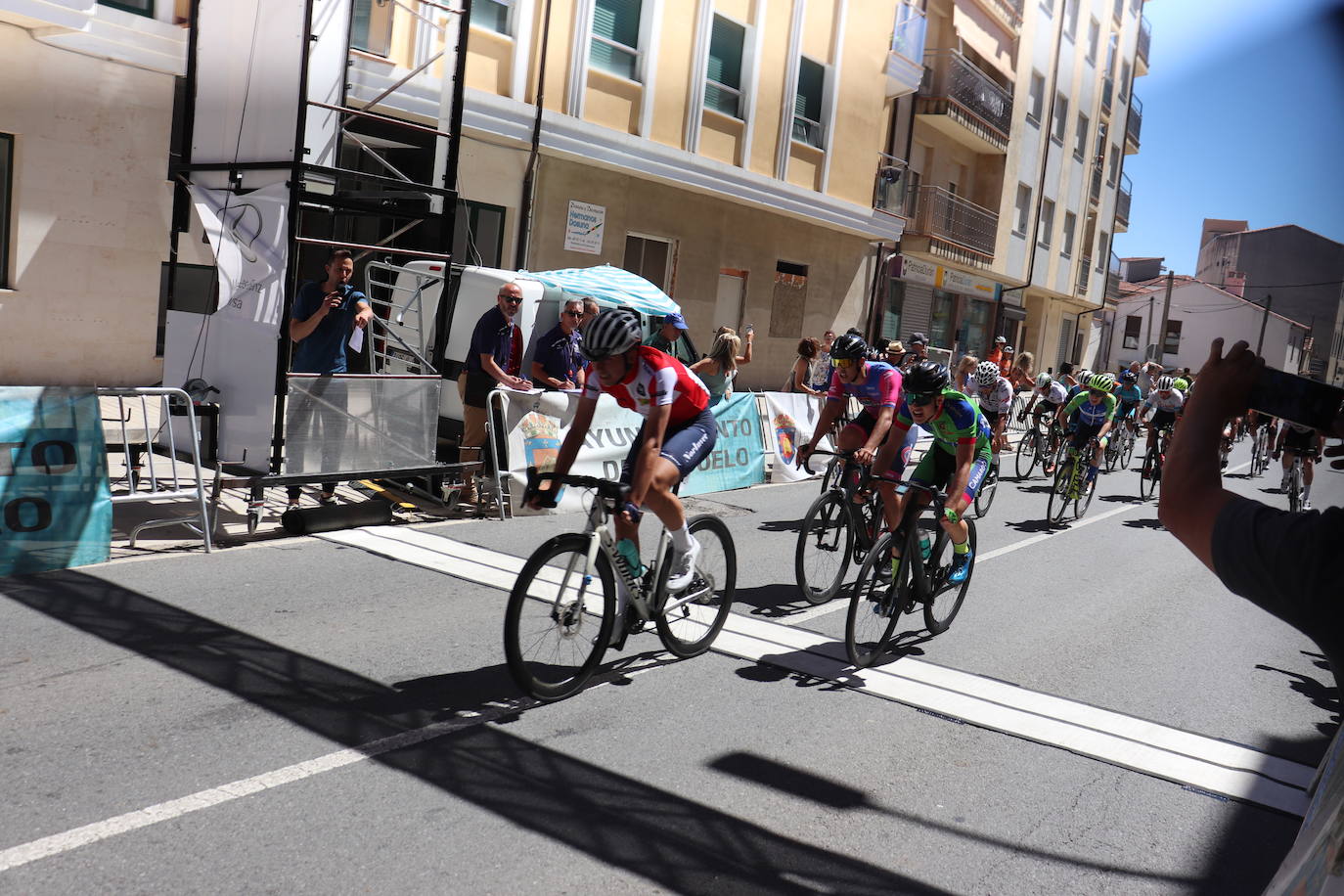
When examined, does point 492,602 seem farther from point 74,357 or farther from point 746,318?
point 746,318

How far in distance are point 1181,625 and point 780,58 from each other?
627 inches

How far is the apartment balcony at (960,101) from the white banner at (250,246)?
77.7 feet

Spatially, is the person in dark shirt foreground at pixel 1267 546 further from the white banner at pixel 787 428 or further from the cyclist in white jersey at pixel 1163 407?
the cyclist in white jersey at pixel 1163 407

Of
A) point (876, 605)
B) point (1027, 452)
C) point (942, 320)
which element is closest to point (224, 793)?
point (876, 605)

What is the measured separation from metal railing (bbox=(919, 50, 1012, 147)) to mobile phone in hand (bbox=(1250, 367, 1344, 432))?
29.7 m

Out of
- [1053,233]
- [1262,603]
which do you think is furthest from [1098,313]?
[1262,603]

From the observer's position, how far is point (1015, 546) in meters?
11.2

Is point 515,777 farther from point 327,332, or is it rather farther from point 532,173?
point 532,173

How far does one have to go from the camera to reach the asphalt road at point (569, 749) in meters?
3.71

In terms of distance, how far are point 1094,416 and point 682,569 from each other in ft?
28.3

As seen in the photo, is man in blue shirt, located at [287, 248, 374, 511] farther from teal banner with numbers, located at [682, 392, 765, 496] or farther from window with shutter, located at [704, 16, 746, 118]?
window with shutter, located at [704, 16, 746, 118]

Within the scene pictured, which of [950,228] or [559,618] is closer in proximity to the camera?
[559,618]

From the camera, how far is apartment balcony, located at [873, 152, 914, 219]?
26562 millimetres

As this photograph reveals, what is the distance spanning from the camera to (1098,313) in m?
54.5
